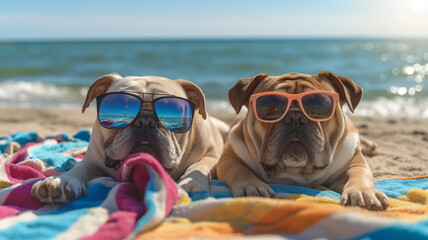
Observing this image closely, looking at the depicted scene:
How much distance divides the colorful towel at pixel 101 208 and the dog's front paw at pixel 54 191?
52mm

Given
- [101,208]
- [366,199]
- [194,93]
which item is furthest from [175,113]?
[366,199]

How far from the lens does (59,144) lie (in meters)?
5.68

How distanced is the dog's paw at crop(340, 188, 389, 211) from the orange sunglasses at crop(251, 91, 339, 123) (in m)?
0.73

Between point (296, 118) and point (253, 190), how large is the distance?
735 mm

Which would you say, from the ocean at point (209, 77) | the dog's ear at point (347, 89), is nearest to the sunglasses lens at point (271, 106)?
the dog's ear at point (347, 89)

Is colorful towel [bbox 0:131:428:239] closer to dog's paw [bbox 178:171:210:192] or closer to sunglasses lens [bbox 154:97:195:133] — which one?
dog's paw [bbox 178:171:210:192]

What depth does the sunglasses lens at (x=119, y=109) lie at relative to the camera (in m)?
3.63

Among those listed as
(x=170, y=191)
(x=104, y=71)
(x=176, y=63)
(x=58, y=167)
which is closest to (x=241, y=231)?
(x=170, y=191)

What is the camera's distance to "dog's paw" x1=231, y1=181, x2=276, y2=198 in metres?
3.29

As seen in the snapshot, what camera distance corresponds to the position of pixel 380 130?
7477 millimetres

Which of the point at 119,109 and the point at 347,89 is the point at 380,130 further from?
the point at 119,109

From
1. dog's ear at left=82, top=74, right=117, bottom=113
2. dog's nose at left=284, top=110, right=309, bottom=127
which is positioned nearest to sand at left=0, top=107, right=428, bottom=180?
dog's nose at left=284, top=110, right=309, bottom=127

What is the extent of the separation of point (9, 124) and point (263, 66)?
1445 cm

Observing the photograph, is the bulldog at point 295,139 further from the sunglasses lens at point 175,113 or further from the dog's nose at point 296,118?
the sunglasses lens at point 175,113
